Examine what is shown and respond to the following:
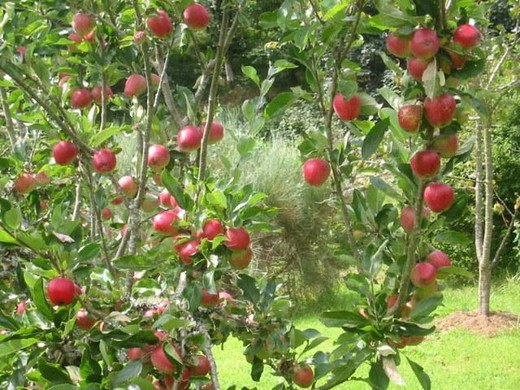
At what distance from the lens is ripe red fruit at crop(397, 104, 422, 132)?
97cm

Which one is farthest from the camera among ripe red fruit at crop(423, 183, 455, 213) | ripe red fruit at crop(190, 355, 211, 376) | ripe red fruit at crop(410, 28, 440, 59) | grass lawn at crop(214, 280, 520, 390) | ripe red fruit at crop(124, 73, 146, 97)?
grass lawn at crop(214, 280, 520, 390)

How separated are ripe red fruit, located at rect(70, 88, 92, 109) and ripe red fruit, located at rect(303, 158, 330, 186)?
2.22ft

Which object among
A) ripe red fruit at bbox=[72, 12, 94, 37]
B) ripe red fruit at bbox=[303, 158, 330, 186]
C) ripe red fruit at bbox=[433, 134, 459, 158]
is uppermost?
ripe red fruit at bbox=[433, 134, 459, 158]

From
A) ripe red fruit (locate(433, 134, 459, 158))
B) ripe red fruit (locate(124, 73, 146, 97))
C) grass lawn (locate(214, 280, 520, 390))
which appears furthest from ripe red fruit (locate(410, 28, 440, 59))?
grass lawn (locate(214, 280, 520, 390))

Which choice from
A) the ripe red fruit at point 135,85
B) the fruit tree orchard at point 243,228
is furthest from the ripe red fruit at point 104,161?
the ripe red fruit at point 135,85

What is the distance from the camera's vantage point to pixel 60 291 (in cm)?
108

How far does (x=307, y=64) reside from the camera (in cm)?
115

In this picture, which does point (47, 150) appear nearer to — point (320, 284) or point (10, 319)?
point (10, 319)

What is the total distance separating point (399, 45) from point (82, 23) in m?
0.77

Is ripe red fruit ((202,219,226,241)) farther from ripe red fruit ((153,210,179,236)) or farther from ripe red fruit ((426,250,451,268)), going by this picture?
ripe red fruit ((426,250,451,268))

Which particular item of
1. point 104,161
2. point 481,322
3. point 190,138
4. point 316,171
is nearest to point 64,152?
point 104,161

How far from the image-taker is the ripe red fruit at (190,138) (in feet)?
4.40

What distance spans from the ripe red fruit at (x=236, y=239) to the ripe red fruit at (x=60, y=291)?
251 mm

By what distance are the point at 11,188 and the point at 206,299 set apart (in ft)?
2.50
